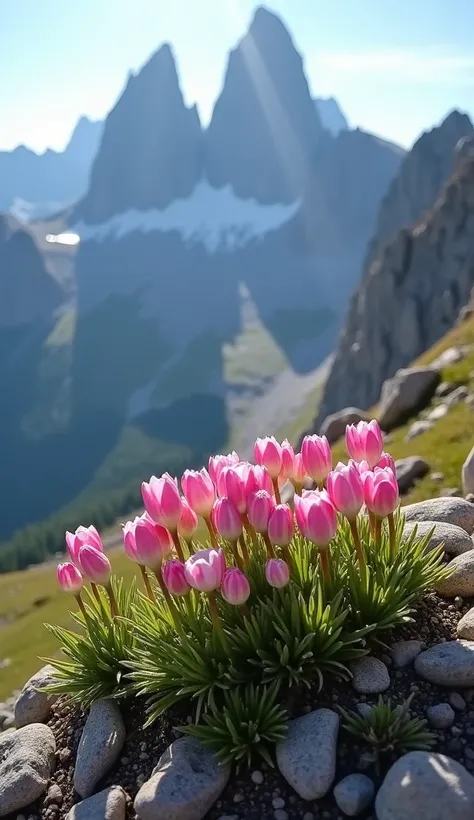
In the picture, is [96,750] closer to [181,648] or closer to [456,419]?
[181,648]

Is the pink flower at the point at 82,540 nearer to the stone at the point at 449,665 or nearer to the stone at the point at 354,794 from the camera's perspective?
the stone at the point at 354,794

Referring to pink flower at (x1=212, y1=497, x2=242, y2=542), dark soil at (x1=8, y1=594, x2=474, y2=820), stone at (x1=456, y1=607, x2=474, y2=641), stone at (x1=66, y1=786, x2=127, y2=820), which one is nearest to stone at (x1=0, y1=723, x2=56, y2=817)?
dark soil at (x1=8, y1=594, x2=474, y2=820)

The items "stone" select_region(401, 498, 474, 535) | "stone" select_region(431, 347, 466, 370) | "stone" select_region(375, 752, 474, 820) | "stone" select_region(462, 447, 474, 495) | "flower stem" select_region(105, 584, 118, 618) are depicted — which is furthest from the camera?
"stone" select_region(431, 347, 466, 370)

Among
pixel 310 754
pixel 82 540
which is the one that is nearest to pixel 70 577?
pixel 82 540

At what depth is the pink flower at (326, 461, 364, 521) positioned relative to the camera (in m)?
5.42

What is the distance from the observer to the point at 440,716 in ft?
17.1

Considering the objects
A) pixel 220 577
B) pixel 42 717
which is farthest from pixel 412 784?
pixel 42 717

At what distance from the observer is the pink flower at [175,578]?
5.30 metres

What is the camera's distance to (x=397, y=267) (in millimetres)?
107000

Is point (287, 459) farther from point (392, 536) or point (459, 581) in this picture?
point (459, 581)

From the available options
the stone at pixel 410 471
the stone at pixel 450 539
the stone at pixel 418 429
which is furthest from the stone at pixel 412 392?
the stone at pixel 450 539

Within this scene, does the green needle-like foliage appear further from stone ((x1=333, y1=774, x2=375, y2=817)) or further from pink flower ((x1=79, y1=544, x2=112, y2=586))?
pink flower ((x1=79, y1=544, x2=112, y2=586))

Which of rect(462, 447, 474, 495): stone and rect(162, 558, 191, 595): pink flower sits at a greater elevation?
rect(162, 558, 191, 595): pink flower

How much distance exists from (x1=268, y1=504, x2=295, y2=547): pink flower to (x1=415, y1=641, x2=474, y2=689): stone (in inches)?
65.5
